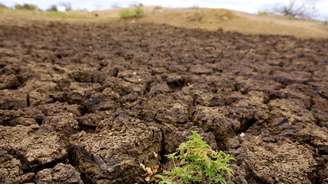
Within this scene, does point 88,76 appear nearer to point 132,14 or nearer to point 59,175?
point 59,175

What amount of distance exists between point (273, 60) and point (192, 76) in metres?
2.37

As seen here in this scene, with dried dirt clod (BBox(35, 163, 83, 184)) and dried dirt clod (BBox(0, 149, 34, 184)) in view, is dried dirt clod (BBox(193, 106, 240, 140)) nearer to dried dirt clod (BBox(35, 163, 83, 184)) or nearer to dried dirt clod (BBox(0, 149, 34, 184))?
dried dirt clod (BBox(35, 163, 83, 184))

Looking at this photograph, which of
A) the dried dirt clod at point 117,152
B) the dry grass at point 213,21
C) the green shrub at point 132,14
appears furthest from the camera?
the green shrub at point 132,14

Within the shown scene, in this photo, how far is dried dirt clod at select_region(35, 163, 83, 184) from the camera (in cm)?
281

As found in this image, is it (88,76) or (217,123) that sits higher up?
(217,123)

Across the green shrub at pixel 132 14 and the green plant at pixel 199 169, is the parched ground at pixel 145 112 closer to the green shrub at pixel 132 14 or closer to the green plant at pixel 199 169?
the green plant at pixel 199 169

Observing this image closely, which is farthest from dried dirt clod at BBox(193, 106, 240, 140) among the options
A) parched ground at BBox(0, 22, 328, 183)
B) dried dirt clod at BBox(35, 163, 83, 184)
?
dried dirt clod at BBox(35, 163, 83, 184)

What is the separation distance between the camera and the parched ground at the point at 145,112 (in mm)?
3191

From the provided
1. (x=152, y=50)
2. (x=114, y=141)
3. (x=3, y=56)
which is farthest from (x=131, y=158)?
(x=152, y=50)

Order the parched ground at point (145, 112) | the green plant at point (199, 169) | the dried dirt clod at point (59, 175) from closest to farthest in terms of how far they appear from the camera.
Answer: the green plant at point (199, 169)
the dried dirt clod at point (59, 175)
the parched ground at point (145, 112)

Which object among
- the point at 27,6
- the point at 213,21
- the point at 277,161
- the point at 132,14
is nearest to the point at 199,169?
the point at 277,161

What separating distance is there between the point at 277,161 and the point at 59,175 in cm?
140

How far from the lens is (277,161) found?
11.4 ft

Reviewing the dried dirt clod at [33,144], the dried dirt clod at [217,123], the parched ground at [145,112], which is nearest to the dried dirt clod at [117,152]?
the parched ground at [145,112]
